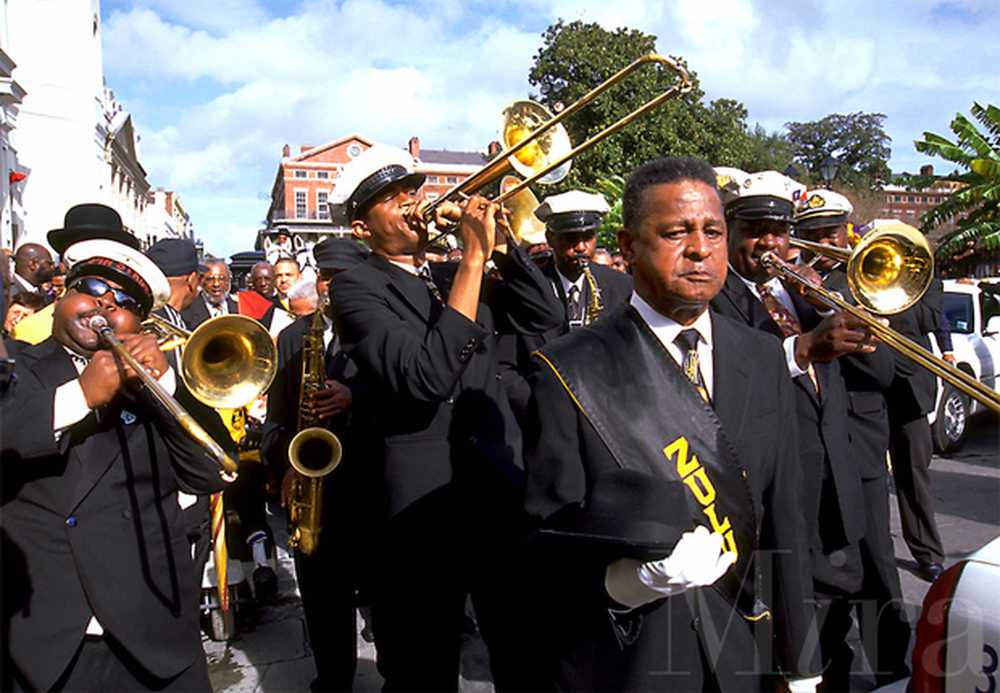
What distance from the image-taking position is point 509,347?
4.40 meters

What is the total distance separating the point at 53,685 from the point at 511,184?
100 inches

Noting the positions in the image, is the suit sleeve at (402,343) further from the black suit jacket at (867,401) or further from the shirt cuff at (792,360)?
the black suit jacket at (867,401)

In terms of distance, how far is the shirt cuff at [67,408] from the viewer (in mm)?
2438

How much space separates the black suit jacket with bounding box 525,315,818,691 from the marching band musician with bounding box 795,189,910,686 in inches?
70.6

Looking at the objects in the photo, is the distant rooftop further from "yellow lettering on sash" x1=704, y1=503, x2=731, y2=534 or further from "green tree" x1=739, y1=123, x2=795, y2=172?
"yellow lettering on sash" x1=704, y1=503, x2=731, y2=534

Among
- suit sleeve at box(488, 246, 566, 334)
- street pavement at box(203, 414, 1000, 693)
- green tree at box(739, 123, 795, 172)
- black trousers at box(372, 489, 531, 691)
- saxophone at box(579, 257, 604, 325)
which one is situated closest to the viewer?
Answer: black trousers at box(372, 489, 531, 691)

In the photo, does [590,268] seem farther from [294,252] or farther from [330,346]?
[294,252]

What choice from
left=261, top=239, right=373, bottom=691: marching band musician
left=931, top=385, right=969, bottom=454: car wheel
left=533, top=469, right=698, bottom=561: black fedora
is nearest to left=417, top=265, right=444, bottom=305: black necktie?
left=261, top=239, right=373, bottom=691: marching band musician

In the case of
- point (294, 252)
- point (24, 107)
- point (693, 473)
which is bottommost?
point (693, 473)

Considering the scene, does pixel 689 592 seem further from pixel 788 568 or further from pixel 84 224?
pixel 84 224

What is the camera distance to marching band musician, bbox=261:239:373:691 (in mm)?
3539

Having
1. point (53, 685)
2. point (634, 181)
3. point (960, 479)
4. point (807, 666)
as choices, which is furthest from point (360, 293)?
point (960, 479)

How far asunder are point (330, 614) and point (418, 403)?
1313 mm

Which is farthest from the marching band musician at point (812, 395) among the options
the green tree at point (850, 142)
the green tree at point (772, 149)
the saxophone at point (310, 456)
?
the green tree at point (850, 142)
